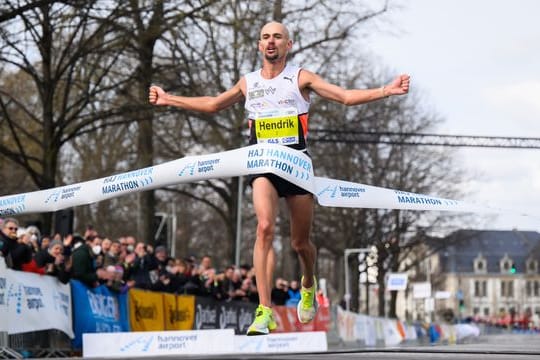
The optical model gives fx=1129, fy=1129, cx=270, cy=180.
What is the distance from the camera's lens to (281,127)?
8766 millimetres

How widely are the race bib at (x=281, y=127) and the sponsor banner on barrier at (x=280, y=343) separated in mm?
8209

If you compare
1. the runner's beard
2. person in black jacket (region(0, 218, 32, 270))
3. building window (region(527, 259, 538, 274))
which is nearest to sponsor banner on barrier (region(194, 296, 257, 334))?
person in black jacket (region(0, 218, 32, 270))

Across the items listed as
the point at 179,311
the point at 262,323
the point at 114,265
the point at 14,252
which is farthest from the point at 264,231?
the point at 179,311

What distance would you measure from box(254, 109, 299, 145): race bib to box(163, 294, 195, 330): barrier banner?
37.0 feet

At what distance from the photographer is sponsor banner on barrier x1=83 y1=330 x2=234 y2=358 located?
15.5 meters

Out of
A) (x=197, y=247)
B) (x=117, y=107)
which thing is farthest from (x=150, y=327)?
(x=197, y=247)

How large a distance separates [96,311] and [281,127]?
8.83m

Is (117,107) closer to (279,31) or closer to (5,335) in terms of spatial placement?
(5,335)

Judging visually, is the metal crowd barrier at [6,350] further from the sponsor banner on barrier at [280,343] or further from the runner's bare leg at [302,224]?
the runner's bare leg at [302,224]

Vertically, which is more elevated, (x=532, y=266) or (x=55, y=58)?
(x=532, y=266)

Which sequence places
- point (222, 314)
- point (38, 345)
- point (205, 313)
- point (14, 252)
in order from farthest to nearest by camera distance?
1. point (222, 314)
2. point (205, 313)
3. point (38, 345)
4. point (14, 252)

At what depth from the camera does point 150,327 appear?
19.2 meters

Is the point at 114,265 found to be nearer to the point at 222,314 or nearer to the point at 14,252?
the point at 14,252

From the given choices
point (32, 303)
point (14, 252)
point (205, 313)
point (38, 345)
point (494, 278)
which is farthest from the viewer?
point (494, 278)
